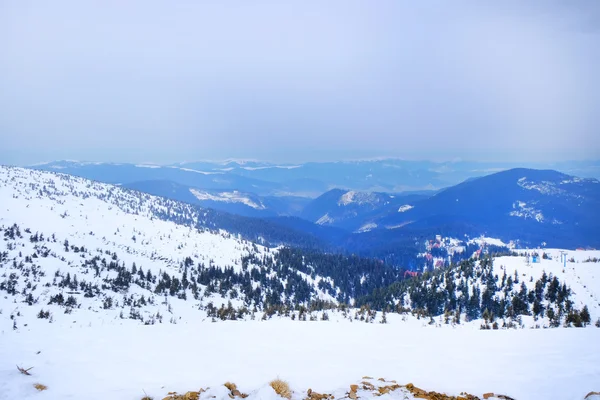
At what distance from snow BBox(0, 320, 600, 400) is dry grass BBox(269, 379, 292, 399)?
39cm

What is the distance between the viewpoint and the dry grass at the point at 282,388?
9.04 meters

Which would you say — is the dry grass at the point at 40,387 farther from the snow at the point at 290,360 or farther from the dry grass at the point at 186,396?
the dry grass at the point at 186,396

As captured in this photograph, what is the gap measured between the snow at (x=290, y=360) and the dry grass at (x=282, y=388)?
1.27 ft

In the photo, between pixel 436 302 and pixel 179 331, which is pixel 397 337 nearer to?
pixel 179 331

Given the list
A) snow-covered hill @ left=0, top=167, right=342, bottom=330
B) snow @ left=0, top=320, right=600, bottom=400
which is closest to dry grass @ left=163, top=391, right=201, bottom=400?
snow @ left=0, top=320, right=600, bottom=400

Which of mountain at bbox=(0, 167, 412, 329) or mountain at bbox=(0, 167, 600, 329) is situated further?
mountain at bbox=(0, 167, 600, 329)

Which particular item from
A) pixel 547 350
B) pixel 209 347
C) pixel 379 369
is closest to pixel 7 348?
pixel 209 347

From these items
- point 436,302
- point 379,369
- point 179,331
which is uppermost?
point 379,369

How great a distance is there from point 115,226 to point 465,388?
605 ft

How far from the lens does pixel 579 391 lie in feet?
30.2

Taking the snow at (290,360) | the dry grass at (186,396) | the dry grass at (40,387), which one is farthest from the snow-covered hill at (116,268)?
the dry grass at (186,396)

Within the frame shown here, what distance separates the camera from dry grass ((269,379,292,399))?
9.04 meters

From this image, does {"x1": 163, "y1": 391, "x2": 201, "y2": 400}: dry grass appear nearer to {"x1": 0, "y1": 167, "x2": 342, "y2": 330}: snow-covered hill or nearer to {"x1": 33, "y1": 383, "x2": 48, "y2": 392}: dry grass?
{"x1": 33, "y1": 383, "x2": 48, "y2": 392}: dry grass

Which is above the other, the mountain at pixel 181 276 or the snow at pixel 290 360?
the snow at pixel 290 360
